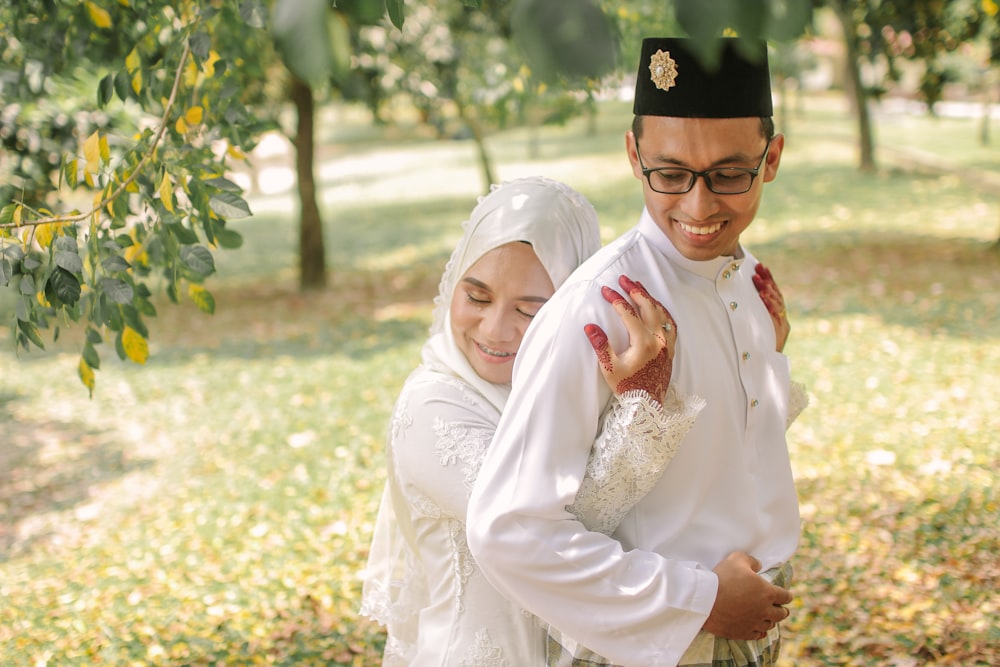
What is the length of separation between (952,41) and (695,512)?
11500mm

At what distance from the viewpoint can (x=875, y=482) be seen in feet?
19.8

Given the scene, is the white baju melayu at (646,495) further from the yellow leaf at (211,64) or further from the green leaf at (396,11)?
the yellow leaf at (211,64)

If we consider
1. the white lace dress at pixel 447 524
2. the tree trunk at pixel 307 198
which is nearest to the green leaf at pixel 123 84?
the white lace dress at pixel 447 524

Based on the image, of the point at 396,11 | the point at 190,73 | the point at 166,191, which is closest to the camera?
the point at 396,11

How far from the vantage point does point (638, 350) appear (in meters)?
1.98

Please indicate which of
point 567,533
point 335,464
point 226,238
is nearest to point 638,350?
point 567,533

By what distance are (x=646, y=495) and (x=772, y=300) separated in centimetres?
71

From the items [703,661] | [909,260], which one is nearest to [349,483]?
[703,661]

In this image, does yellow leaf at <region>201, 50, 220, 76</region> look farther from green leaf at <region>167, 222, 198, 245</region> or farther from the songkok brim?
the songkok brim

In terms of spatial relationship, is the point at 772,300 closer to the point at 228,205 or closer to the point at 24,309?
the point at 228,205

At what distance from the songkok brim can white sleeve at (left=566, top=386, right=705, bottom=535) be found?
0.57 metres

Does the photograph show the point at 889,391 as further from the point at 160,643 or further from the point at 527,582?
the point at 527,582

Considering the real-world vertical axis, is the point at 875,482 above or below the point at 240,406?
above

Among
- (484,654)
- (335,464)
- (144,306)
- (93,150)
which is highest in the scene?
(93,150)
